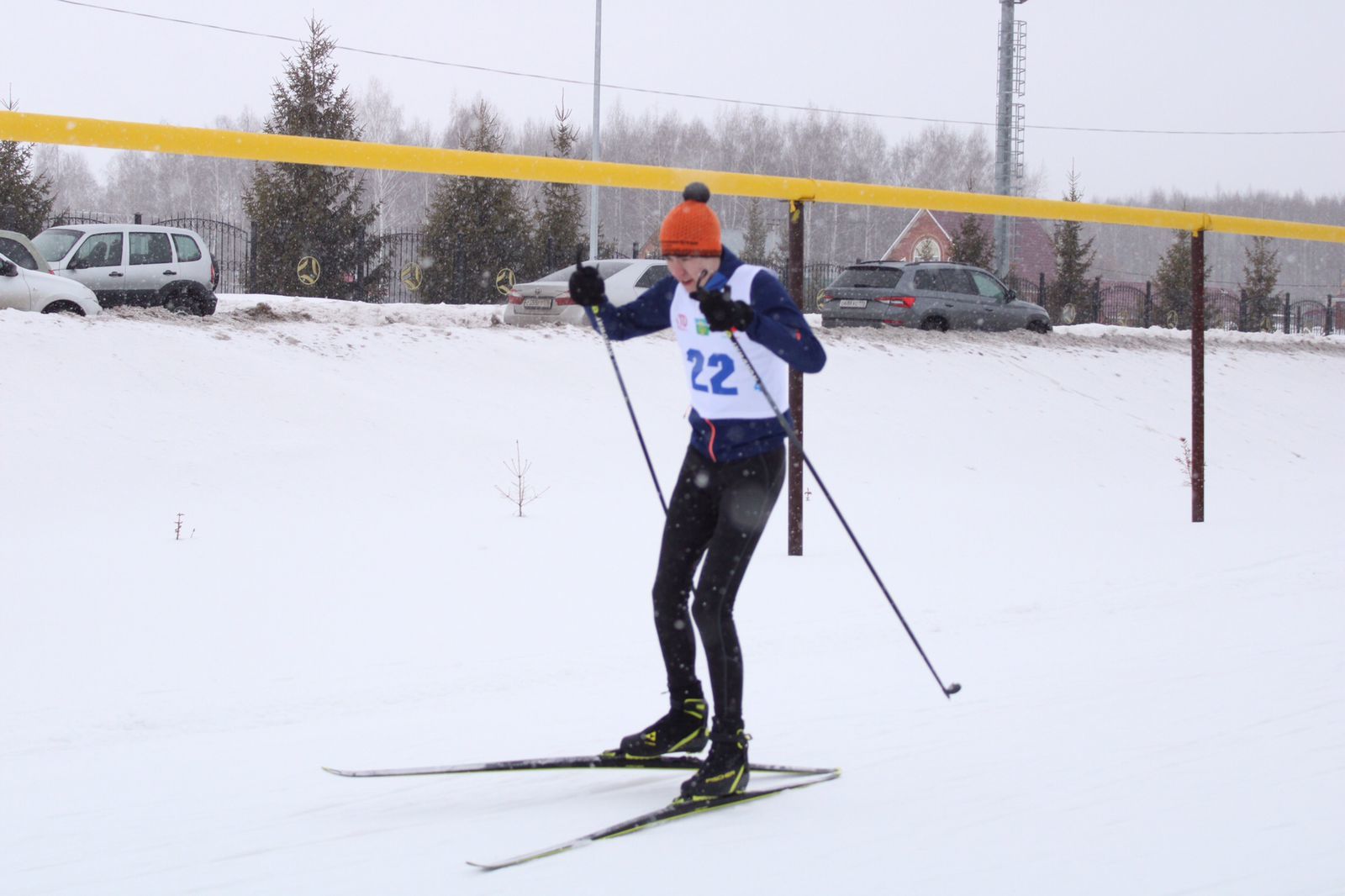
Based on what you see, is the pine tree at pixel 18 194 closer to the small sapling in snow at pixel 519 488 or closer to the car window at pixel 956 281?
the car window at pixel 956 281

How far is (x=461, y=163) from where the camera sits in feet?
22.9

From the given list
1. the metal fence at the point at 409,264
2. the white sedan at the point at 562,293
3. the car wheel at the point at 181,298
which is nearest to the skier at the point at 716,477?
the white sedan at the point at 562,293

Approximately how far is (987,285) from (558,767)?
657 inches

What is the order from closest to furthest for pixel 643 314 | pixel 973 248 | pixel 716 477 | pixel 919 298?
pixel 716 477 → pixel 643 314 → pixel 919 298 → pixel 973 248

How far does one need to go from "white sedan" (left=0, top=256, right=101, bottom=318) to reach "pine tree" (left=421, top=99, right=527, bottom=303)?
523 inches

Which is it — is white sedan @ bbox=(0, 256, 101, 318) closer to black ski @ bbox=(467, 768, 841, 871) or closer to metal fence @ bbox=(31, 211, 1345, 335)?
metal fence @ bbox=(31, 211, 1345, 335)

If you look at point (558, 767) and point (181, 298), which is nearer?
point (558, 767)

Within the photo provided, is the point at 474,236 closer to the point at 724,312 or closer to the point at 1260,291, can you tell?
the point at 724,312

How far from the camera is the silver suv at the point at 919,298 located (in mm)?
18359

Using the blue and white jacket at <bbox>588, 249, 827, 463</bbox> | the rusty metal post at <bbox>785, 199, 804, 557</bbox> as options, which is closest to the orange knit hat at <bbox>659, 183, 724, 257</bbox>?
the blue and white jacket at <bbox>588, 249, 827, 463</bbox>

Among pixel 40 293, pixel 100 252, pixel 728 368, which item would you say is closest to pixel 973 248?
pixel 100 252

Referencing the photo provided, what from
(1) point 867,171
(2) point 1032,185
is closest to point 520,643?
(1) point 867,171

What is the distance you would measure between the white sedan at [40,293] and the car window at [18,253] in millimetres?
622

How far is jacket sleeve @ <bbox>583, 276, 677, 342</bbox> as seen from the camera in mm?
4258
